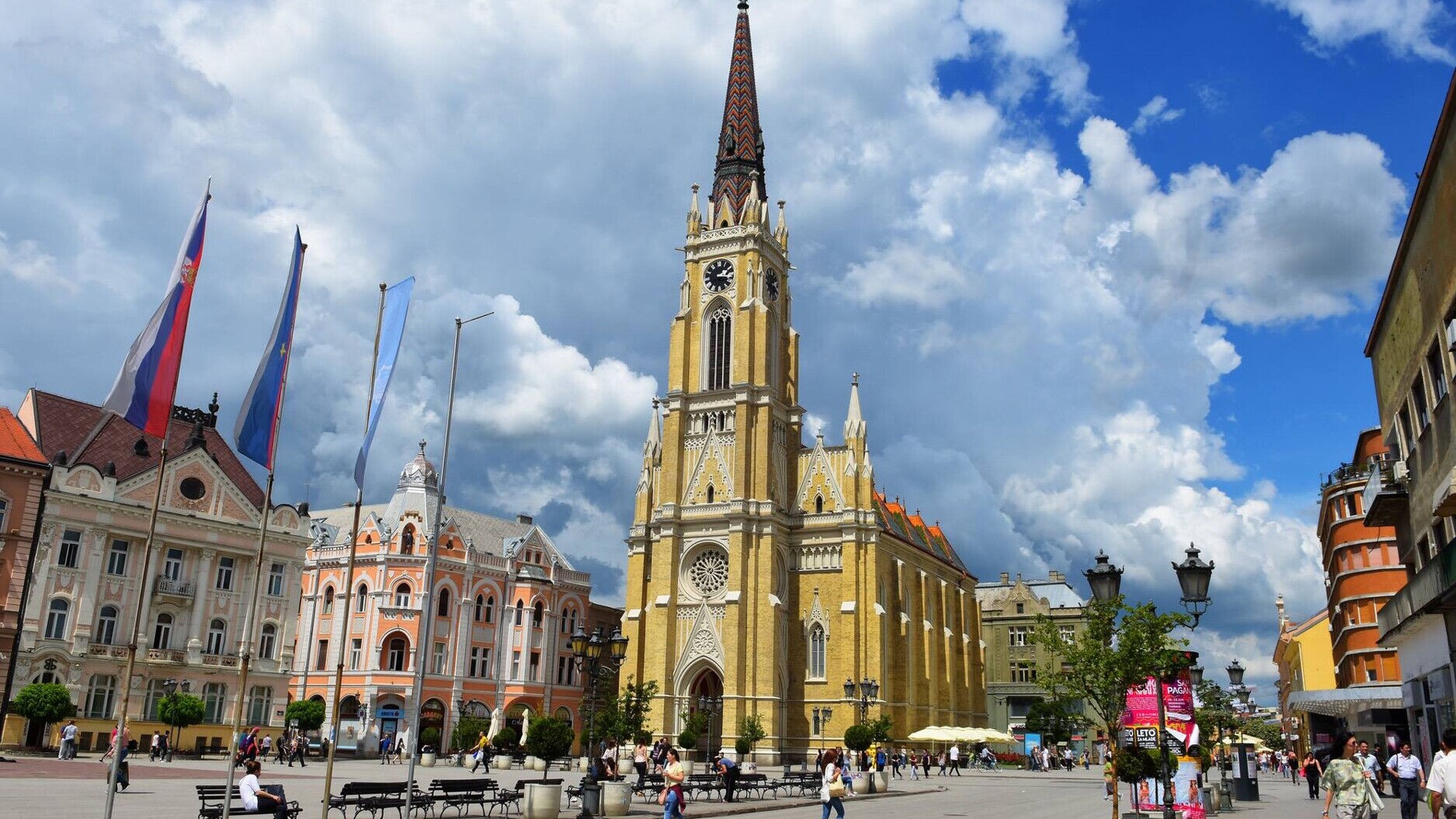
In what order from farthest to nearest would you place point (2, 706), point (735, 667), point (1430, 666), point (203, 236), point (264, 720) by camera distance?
point (735, 667) < point (264, 720) < point (2, 706) < point (1430, 666) < point (203, 236)

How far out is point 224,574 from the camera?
51.9 meters

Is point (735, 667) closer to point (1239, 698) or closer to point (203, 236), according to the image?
point (1239, 698)

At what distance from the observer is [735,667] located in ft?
196

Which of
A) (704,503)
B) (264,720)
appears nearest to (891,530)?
(704,503)

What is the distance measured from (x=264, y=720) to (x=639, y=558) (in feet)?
75.6

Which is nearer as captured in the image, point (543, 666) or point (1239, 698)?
point (1239, 698)

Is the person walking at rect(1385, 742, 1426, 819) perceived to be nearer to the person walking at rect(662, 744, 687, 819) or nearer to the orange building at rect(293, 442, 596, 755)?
the person walking at rect(662, 744, 687, 819)

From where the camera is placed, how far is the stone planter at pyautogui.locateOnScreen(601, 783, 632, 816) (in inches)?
1004

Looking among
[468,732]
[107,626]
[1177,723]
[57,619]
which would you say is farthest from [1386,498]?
[57,619]

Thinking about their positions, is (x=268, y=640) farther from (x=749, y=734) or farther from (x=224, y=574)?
(x=749, y=734)

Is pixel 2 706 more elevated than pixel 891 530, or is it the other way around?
pixel 891 530

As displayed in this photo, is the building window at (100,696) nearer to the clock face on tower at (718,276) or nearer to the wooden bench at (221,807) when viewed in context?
the wooden bench at (221,807)

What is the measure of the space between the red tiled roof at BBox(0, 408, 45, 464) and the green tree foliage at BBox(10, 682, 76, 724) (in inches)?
348

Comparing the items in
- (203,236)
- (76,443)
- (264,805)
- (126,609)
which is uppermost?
(76,443)
